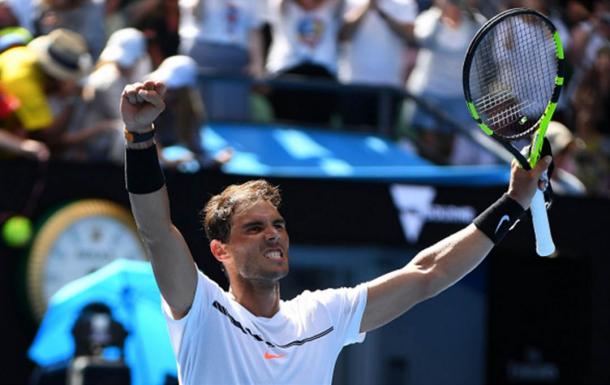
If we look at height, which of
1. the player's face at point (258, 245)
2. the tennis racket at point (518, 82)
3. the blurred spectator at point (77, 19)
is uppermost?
the blurred spectator at point (77, 19)

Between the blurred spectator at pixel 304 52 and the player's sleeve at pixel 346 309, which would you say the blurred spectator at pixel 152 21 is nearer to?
the blurred spectator at pixel 304 52

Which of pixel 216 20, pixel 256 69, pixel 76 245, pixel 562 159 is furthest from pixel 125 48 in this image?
pixel 562 159

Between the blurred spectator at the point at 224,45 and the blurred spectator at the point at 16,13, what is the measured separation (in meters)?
1.15

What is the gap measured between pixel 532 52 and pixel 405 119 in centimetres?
483

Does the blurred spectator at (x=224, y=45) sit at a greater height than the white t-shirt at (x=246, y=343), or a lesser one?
greater

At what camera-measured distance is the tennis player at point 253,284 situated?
3631 millimetres

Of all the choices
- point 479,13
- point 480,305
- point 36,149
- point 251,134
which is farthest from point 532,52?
point 479,13

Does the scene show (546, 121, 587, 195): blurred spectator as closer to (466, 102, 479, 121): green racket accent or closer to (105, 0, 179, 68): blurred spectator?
(105, 0, 179, 68): blurred spectator

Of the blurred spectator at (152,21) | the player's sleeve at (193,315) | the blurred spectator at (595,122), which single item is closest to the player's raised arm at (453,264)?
the player's sleeve at (193,315)

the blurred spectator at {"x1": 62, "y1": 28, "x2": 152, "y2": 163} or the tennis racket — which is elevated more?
the blurred spectator at {"x1": 62, "y1": 28, "x2": 152, "y2": 163}

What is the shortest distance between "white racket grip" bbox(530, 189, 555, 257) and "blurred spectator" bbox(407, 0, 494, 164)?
200 inches

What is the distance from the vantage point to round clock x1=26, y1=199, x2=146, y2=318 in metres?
7.34

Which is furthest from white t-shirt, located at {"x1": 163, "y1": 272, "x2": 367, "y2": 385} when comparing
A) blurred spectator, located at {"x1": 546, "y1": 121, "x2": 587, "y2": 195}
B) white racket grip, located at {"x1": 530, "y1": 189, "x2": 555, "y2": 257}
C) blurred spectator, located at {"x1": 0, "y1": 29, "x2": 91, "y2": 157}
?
blurred spectator, located at {"x1": 546, "y1": 121, "x2": 587, "y2": 195}

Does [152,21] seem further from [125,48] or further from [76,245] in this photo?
[76,245]
